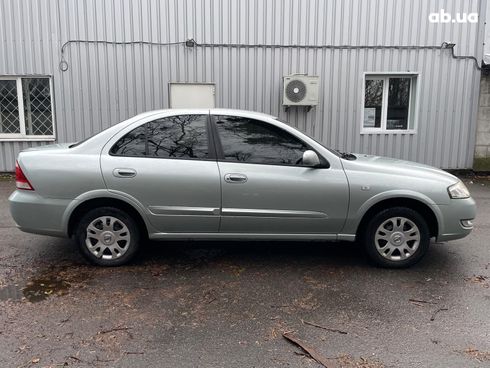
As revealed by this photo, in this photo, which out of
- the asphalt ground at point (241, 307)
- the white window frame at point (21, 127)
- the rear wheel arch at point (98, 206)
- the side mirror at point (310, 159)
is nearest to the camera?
the asphalt ground at point (241, 307)

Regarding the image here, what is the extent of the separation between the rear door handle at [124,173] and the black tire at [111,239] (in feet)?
1.17

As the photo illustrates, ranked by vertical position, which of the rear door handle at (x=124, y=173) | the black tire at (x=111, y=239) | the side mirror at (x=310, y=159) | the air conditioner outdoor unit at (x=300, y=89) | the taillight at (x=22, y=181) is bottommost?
the black tire at (x=111, y=239)

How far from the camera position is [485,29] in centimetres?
966

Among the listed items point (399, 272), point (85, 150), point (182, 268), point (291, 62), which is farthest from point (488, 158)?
point (85, 150)

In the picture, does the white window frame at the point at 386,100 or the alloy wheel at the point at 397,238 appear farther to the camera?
the white window frame at the point at 386,100

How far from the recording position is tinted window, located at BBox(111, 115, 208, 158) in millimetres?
4523

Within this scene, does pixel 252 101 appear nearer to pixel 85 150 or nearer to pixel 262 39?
pixel 262 39

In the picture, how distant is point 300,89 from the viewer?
30.3 feet

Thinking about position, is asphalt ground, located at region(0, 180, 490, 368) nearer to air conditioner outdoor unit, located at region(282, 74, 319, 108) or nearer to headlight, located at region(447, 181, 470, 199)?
headlight, located at region(447, 181, 470, 199)

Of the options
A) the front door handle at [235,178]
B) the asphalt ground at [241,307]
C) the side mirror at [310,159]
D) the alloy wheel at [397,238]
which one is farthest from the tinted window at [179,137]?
the alloy wheel at [397,238]

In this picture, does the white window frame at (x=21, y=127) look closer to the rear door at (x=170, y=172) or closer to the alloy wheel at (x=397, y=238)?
the rear door at (x=170, y=172)

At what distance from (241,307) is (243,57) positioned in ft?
22.3

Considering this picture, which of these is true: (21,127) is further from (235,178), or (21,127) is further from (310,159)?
(310,159)

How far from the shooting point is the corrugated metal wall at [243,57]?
923 cm
